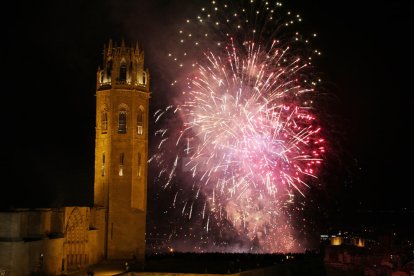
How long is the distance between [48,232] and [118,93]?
10.1 m

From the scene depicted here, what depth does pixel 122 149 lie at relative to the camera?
3250 cm

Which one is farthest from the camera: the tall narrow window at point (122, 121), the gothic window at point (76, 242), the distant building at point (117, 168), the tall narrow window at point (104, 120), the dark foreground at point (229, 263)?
the tall narrow window at point (104, 120)

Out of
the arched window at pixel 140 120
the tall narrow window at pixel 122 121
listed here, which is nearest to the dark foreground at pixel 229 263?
the arched window at pixel 140 120

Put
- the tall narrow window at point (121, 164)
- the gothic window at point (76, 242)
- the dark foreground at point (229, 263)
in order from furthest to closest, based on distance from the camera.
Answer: the tall narrow window at point (121, 164), the gothic window at point (76, 242), the dark foreground at point (229, 263)

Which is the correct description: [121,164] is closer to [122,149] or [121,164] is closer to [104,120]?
[122,149]

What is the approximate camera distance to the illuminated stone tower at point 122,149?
31.8m

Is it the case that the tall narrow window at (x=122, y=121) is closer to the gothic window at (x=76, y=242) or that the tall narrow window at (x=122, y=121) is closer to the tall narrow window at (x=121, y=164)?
the tall narrow window at (x=121, y=164)

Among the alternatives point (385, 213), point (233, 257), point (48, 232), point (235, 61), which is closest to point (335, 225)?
point (385, 213)

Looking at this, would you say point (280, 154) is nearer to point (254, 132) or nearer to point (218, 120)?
point (254, 132)

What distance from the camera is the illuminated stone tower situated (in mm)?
31750

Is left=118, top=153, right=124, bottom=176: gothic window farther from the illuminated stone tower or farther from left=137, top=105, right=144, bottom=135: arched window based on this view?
left=137, top=105, right=144, bottom=135: arched window

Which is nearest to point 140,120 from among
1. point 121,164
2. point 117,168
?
point 121,164

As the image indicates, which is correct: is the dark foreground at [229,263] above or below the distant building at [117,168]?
below

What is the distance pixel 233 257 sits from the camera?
105 ft
